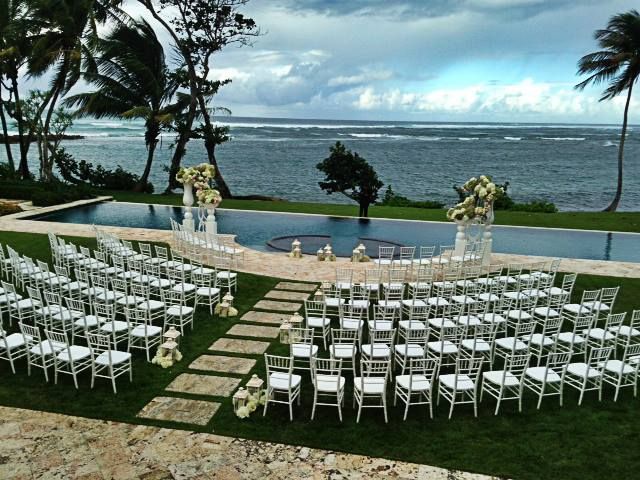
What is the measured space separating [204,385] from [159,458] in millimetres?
1975

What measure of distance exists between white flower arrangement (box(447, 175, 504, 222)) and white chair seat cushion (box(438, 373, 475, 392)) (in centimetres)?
776

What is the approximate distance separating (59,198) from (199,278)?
48.6 ft

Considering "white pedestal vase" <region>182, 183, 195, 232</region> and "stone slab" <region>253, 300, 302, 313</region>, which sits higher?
"white pedestal vase" <region>182, 183, 195, 232</region>

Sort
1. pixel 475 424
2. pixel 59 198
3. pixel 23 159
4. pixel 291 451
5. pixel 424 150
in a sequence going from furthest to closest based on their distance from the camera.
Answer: pixel 424 150 < pixel 23 159 < pixel 59 198 < pixel 475 424 < pixel 291 451

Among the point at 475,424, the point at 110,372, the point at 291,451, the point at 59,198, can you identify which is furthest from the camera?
the point at 59,198

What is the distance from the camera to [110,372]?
326 inches

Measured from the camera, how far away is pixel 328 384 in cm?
781

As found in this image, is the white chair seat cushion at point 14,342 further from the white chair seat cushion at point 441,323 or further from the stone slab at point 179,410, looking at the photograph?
the white chair seat cushion at point 441,323

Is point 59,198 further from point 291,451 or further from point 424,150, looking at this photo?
point 424,150

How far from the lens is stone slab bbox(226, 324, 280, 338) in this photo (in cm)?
1072

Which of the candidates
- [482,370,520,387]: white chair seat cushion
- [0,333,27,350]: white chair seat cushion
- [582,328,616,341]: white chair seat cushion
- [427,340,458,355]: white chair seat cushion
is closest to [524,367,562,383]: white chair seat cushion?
[482,370,520,387]: white chair seat cushion

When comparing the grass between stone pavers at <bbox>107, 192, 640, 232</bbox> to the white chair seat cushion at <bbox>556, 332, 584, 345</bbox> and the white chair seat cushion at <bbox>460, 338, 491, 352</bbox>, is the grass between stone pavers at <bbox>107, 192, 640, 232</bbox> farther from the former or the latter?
the white chair seat cushion at <bbox>460, 338, 491, 352</bbox>

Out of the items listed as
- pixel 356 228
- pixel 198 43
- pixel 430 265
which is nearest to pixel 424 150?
pixel 198 43

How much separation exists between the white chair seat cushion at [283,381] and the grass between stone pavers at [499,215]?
17.6 metres
